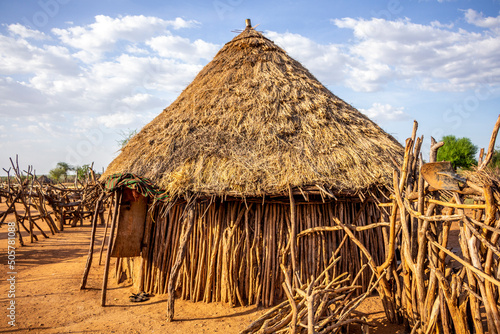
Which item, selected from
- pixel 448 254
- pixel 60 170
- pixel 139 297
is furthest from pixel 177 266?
pixel 60 170

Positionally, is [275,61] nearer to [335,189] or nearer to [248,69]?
[248,69]

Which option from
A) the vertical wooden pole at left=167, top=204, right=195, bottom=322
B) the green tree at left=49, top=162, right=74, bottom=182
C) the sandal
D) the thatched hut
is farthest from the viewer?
the green tree at left=49, top=162, right=74, bottom=182

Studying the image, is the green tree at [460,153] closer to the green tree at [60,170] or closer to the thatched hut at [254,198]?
the thatched hut at [254,198]

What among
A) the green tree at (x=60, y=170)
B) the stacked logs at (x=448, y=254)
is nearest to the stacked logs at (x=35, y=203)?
the stacked logs at (x=448, y=254)

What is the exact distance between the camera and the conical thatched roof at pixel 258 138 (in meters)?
5.28

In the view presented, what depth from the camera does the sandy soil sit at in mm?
4598

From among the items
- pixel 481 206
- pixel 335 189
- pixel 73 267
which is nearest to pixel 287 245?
pixel 335 189

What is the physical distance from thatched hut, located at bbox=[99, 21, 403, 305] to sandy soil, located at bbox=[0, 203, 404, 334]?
350 mm

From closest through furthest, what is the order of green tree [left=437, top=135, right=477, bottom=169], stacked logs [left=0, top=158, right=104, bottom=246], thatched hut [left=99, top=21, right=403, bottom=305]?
1. thatched hut [left=99, top=21, right=403, bottom=305]
2. stacked logs [left=0, top=158, right=104, bottom=246]
3. green tree [left=437, top=135, right=477, bottom=169]

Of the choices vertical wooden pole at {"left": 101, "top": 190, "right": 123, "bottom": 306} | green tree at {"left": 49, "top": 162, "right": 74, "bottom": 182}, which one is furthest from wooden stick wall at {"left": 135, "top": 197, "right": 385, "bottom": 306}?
green tree at {"left": 49, "top": 162, "right": 74, "bottom": 182}

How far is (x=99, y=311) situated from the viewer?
5105mm

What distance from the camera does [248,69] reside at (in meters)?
7.48

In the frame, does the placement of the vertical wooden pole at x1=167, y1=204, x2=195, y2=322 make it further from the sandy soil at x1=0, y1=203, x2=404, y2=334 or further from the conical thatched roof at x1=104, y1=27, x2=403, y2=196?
the conical thatched roof at x1=104, y1=27, x2=403, y2=196

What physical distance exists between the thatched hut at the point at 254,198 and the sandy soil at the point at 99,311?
1.15 ft
